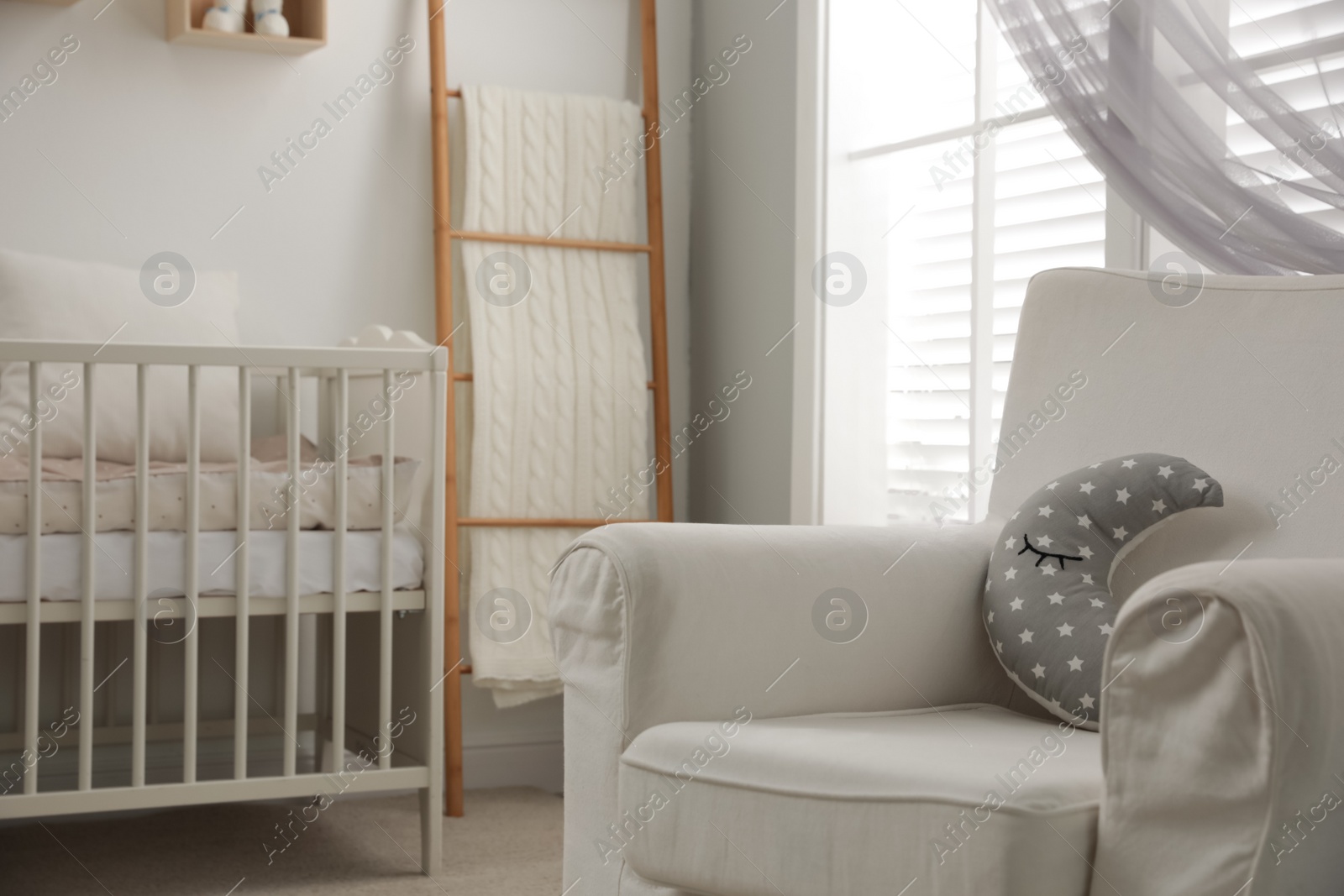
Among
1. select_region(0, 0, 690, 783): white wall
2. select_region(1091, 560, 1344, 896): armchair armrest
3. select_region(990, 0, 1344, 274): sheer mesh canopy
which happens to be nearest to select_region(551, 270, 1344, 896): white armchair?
select_region(1091, 560, 1344, 896): armchair armrest

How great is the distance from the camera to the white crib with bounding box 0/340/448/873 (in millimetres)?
1802

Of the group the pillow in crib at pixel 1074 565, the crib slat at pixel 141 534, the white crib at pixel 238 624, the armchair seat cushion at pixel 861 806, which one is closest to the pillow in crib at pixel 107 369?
the white crib at pixel 238 624

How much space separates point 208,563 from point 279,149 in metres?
1.00

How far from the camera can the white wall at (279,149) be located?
2.36m

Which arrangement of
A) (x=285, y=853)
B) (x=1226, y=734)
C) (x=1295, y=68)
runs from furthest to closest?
(x=285, y=853), (x=1295, y=68), (x=1226, y=734)

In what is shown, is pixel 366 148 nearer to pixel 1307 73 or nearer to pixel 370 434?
pixel 370 434

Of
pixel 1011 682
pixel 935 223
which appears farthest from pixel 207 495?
pixel 935 223

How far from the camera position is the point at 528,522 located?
2.57 meters

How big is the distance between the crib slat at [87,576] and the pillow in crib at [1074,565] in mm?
1248

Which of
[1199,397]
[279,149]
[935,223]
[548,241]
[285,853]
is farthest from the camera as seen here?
[548,241]

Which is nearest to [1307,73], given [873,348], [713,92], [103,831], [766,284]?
[873,348]

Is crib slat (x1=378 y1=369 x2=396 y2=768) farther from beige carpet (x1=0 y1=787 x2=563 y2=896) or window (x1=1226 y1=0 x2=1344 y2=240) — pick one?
window (x1=1226 y1=0 x2=1344 y2=240)

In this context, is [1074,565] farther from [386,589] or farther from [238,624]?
[238,624]

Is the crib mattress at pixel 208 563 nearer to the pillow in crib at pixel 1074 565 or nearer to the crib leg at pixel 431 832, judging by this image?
the crib leg at pixel 431 832
